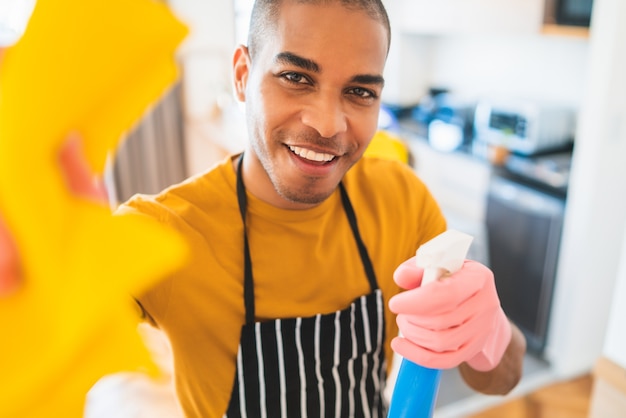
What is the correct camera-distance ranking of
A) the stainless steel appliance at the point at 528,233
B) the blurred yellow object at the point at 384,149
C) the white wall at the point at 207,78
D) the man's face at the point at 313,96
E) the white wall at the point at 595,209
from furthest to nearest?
the white wall at the point at 207,78, the stainless steel appliance at the point at 528,233, the white wall at the point at 595,209, the blurred yellow object at the point at 384,149, the man's face at the point at 313,96

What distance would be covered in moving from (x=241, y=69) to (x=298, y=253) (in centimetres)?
34

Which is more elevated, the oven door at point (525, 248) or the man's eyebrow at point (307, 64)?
the man's eyebrow at point (307, 64)

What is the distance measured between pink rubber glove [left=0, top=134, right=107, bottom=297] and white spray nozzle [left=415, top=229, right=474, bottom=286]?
1.16 feet

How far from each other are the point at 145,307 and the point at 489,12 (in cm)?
263

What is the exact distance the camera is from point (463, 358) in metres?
0.62

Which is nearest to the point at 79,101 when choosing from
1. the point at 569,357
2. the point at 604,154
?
the point at 604,154

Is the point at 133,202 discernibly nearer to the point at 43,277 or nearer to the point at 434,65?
the point at 43,277

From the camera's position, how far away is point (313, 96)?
74 centimetres

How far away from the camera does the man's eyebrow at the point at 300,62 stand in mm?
718

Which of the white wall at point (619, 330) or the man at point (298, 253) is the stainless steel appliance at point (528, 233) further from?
the man at point (298, 253)

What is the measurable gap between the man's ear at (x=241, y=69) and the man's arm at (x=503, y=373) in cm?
63

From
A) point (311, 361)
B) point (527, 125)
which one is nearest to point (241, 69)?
point (311, 361)

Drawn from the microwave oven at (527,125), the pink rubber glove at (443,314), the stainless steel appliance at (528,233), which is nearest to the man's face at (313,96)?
the pink rubber glove at (443,314)

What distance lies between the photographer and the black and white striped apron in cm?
82
